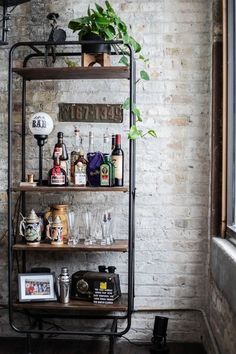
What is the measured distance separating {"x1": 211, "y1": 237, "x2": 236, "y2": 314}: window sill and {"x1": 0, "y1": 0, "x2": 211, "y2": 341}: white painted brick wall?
13.3 inches

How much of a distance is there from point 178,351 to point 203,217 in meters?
0.90

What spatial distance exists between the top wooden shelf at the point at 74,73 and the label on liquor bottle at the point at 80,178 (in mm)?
643

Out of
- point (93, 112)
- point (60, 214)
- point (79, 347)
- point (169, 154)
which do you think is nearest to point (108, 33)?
point (93, 112)

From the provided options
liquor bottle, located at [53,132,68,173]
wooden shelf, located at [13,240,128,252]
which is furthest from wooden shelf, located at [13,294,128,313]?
liquor bottle, located at [53,132,68,173]

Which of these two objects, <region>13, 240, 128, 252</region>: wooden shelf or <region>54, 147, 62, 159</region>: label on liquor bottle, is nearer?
<region>13, 240, 128, 252</region>: wooden shelf

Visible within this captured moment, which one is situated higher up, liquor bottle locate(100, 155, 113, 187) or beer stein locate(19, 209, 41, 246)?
liquor bottle locate(100, 155, 113, 187)

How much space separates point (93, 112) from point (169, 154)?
60 centimetres

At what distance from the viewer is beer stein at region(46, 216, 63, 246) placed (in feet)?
9.27

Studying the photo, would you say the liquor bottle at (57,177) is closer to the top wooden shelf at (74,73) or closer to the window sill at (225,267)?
the top wooden shelf at (74,73)

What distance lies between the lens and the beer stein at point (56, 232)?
2826 mm

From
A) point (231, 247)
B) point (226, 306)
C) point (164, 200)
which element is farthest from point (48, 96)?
point (226, 306)

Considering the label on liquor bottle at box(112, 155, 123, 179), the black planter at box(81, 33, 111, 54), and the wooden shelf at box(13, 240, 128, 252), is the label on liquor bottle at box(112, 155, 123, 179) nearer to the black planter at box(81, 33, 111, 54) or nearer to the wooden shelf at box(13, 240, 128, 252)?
the wooden shelf at box(13, 240, 128, 252)

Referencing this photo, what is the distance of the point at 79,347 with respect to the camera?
300 centimetres

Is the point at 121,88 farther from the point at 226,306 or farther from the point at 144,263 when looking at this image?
the point at 226,306
